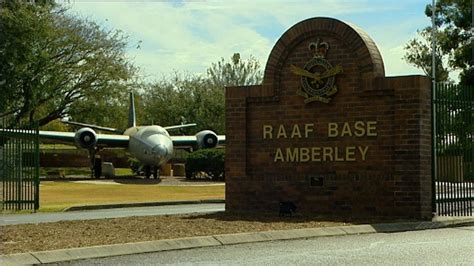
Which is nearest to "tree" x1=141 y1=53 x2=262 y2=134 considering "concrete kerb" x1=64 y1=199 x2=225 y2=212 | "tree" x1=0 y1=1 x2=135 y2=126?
"tree" x1=0 y1=1 x2=135 y2=126

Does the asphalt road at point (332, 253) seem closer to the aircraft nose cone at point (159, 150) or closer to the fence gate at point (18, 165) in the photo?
the fence gate at point (18, 165)

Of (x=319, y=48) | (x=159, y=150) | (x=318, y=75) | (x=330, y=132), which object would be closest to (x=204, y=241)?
(x=330, y=132)

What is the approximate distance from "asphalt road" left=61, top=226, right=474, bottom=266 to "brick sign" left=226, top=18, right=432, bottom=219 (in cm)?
272

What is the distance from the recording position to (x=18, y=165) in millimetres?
19922

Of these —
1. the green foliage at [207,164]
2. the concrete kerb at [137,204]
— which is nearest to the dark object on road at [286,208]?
the concrete kerb at [137,204]

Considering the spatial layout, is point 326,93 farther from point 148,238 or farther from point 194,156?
point 194,156

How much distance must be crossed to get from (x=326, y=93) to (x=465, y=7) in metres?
32.8

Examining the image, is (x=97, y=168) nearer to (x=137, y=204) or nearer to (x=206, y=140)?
(x=206, y=140)

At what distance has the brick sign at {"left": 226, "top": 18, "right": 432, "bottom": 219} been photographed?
14461 mm

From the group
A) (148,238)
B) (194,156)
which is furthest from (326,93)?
(194,156)

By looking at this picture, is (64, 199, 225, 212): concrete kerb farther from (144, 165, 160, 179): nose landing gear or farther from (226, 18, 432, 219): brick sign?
(144, 165, 160, 179): nose landing gear

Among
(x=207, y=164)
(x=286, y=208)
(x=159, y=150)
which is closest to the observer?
(x=286, y=208)

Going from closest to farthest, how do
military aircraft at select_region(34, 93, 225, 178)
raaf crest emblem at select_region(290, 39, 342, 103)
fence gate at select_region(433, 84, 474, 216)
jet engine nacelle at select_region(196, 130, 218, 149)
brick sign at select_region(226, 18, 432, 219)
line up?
brick sign at select_region(226, 18, 432, 219) → fence gate at select_region(433, 84, 474, 216) → raaf crest emblem at select_region(290, 39, 342, 103) → military aircraft at select_region(34, 93, 225, 178) → jet engine nacelle at select_region(196, 130, 218, 149)

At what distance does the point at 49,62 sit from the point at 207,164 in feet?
38.5
